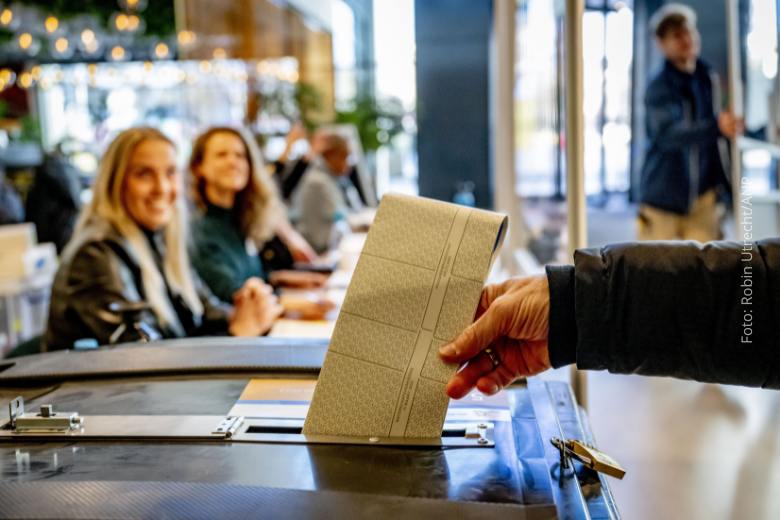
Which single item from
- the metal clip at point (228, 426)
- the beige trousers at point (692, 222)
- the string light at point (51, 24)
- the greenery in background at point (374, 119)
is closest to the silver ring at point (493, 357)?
the metal clip at point (228, 426)

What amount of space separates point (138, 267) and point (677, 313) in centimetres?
165

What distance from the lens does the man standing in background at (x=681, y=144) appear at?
9.64 feet

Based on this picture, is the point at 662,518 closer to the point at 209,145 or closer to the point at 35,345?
the point at 35,345

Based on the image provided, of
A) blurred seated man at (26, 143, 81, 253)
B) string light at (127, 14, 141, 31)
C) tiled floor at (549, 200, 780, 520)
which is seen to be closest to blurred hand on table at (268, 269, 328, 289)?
tiled floor at (549, 200, 780, 520)

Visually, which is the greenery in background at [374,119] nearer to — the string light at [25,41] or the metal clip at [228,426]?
the string light at [25,41]

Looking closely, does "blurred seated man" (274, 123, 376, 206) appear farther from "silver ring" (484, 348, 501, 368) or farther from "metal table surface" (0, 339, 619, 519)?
"silver ring" (484, 348, 501, 368)

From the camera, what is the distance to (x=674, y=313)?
3.27 feet

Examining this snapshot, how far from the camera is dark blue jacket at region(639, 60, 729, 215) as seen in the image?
2.96 metres

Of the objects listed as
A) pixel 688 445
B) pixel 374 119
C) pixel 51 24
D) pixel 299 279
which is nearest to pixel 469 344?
pixel 688 445

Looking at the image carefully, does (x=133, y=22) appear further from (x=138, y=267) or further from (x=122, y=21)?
(x=138, y=267)

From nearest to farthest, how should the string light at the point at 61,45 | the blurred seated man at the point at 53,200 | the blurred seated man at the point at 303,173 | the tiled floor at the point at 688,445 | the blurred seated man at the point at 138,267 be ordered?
the tiled floor at the point at 688,445, the blurred seated man at the point at 138,267, the blurred seated man at the point at 303,173, the blurred seated man at the point at 53,200, the string light at the point at 61,45

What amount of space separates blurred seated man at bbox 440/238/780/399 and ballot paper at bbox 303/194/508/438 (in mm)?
50

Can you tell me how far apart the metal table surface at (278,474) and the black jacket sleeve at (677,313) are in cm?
13

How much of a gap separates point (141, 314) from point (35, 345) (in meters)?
0.36
